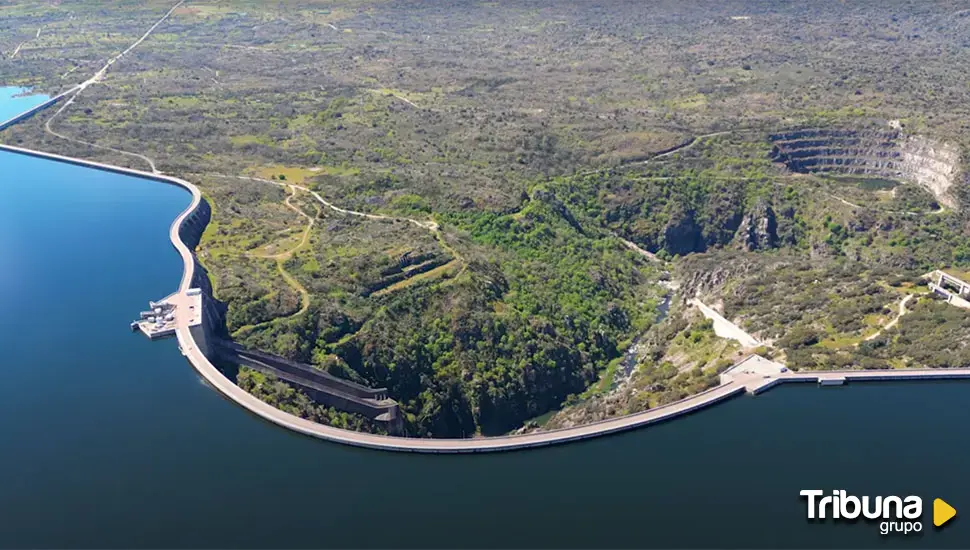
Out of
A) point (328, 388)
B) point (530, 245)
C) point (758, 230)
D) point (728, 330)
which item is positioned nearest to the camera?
point (328, 388)

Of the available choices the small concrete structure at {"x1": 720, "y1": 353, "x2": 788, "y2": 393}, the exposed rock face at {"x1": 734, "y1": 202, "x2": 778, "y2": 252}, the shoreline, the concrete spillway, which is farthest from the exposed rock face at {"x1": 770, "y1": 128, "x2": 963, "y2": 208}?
the concrete spillway

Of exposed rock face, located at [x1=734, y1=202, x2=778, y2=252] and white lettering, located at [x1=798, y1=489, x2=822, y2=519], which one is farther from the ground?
white lettering, located at [x1=798, y1=489, x2=822, y2=519]

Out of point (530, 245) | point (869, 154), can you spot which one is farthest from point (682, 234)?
point (869, 154)

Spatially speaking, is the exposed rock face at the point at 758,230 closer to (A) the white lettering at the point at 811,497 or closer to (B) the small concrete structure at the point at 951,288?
(B) the small concrete structure at the point at 951,288

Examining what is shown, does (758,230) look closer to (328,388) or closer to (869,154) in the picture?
(869,154)

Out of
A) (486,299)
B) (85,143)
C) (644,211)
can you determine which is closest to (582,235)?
(644,211)

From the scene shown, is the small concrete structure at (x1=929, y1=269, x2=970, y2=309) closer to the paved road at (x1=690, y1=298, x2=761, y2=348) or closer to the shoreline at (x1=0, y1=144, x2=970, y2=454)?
the shoreline at (x1=0, y1=144, x2=970, y2=454)
